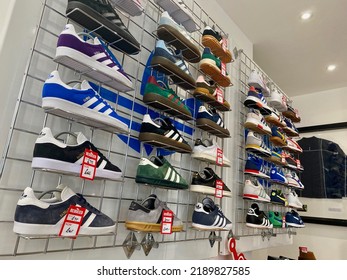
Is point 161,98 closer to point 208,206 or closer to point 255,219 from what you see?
point 208,206

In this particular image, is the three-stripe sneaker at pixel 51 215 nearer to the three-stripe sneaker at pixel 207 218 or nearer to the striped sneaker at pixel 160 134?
the striped sneaker at pixel 160 134

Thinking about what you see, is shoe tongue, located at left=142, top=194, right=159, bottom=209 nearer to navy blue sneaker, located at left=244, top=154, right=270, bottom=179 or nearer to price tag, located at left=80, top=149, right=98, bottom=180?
price tag, located at left=80, top=149, right=98, bottom=180

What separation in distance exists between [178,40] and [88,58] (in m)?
0.75

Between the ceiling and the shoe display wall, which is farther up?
the ceiling

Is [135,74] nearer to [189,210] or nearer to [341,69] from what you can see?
[189,210]

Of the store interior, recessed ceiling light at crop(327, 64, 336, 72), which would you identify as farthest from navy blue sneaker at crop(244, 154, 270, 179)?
recessed ceiling light at crop(327, 64, 336, 72)

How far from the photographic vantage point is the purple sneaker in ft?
3.27

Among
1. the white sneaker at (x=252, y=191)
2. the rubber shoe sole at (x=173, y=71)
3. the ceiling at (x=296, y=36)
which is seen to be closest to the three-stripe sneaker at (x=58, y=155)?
the rubber shoe sole at (x=173, y=71)

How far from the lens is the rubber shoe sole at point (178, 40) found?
1.53 metres

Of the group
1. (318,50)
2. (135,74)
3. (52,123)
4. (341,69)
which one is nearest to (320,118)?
(341,69)

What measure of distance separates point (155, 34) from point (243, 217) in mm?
1813

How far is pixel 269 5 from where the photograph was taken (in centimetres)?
247

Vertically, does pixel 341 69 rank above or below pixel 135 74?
above

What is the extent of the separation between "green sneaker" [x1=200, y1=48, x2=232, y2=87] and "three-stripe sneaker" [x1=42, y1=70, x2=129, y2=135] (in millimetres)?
1002
